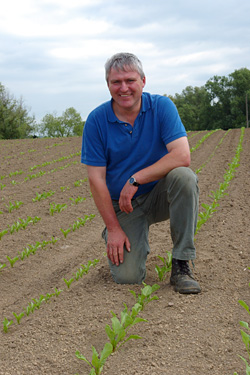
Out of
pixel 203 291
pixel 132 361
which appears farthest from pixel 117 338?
pixel 203 291

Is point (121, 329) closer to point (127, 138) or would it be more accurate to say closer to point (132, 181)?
point (132, 181)

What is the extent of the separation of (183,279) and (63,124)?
7582 centimetres

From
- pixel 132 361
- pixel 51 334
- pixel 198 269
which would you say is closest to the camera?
pixel 132 361

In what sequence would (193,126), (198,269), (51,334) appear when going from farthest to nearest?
1. (193,126)
2. (198,269)
3. (51,334)

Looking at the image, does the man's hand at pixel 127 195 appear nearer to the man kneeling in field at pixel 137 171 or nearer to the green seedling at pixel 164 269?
the man kneeling in field at pixel 137 171

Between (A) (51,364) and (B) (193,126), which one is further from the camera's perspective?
(B) (193,126)

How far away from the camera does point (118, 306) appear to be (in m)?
3.19

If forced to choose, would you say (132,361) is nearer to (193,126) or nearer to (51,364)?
(51,364)

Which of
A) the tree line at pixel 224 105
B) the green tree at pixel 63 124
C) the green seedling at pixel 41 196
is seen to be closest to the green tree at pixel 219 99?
the tree line at pixel 224 105

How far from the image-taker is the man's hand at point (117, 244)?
143 inches

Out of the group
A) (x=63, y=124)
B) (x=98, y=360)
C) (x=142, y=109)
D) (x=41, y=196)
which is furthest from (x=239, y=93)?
(x=98, y=360)

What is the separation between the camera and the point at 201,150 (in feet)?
58.0

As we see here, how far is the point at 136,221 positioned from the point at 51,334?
135 cm

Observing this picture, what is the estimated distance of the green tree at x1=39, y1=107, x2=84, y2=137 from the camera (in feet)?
249
